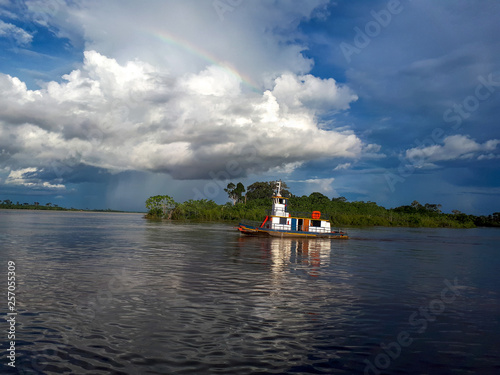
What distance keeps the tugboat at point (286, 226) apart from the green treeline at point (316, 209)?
1960 inches

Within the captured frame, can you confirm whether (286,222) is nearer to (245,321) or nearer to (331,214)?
(245,321)

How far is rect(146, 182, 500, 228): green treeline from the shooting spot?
420ft

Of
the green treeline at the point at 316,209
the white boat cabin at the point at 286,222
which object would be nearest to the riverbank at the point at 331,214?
the green treeline at the point at 316,209

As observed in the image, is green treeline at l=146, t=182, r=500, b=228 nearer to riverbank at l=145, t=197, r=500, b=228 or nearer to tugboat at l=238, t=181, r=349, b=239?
riverbank at l=145, t=197, r=500, b=228

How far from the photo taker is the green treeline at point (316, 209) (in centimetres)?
12794

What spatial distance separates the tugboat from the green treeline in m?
49.8

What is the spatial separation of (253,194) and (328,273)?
6167 inches

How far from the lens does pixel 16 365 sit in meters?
9.45

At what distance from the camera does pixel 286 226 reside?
6000 centimetres

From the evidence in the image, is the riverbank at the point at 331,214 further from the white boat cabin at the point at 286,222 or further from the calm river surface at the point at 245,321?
the calm river surface at the point at 245,321

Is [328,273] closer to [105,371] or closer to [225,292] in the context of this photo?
[225,292]

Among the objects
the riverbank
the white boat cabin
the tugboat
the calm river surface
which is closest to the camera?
the calm river surface

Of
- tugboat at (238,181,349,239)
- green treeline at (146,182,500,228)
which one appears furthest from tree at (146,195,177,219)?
tugboat at (238,181,349,239)

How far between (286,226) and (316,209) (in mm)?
80772
